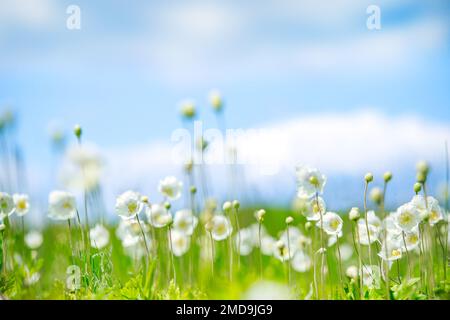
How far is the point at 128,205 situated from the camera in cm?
155

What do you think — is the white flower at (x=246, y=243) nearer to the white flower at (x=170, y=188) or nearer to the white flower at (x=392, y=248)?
the white flower at (x=170, y=188)

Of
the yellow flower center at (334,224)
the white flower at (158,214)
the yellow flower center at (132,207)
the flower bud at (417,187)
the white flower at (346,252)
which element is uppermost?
the flower bud at (417,187)

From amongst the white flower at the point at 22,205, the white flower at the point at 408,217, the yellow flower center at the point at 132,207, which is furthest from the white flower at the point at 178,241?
the white flower at the point at 408,217

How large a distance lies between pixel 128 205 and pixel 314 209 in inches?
17.1

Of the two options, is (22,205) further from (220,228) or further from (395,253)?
(395,253)

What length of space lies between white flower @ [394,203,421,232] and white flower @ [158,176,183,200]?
544 mm

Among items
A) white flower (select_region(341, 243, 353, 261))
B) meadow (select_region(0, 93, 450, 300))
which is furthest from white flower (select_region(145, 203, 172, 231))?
white flower (select_region(341, 243, 353, 261))

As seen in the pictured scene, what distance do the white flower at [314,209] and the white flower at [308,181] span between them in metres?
0.04

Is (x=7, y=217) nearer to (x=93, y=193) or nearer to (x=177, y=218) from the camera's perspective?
(x=93, y=193)

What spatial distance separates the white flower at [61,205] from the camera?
1.50 m

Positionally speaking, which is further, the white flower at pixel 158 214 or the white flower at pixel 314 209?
the white flower at pixel 158 214

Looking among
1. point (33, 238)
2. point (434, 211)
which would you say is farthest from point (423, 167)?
point (33, 238)
